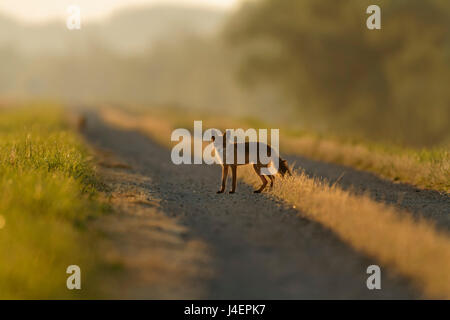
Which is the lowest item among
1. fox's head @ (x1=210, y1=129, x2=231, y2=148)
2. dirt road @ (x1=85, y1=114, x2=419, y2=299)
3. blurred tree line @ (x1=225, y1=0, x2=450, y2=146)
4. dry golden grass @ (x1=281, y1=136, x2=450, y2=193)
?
dirt road @ (x1=85, y1=114, x2=419, y2=299)

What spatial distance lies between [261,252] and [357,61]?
2318 cm

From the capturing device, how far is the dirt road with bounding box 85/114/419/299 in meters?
4.29

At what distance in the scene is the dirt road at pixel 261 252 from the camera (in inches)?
169

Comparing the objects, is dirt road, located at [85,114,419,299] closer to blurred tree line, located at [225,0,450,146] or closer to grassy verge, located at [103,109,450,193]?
grassy verge, located at [103,109,450,193]

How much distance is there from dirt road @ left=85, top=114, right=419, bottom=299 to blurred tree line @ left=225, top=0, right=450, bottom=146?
15225mm

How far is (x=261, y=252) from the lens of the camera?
17.0 ft

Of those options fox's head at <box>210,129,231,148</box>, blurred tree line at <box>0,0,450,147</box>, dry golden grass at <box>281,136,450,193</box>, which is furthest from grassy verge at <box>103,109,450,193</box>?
fox's head at <box>210,129,231,148</box>

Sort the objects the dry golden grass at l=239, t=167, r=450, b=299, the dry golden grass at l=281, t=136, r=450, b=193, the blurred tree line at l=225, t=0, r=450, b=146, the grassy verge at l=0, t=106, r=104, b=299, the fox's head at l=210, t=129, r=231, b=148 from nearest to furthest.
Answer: the grassy verge at l=0, t=106, r=104, b=299 → the dry golden grass at l=239, t=167, r=450, b=299 → the fox's head at l=210, t=129, r=231, b=148 → the dry golden grass at l=281, t=136, r=450, b=193 → the blurred tree line at l=225, t=0, r=450, b=146

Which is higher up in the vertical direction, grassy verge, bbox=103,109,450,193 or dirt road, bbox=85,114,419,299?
grassy verge, bbox=103,109,450,193

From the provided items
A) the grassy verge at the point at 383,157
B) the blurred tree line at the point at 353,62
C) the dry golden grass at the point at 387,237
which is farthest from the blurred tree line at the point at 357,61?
the dry golden grass at the point at 387,237

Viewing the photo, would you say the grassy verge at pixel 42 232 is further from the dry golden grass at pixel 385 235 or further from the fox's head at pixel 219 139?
the dry golden grass at pixel 385 235

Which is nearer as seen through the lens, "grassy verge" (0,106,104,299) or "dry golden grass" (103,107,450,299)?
"grassy verge" (0,106,104,299)

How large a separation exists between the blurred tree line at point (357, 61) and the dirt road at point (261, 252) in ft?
50.0
